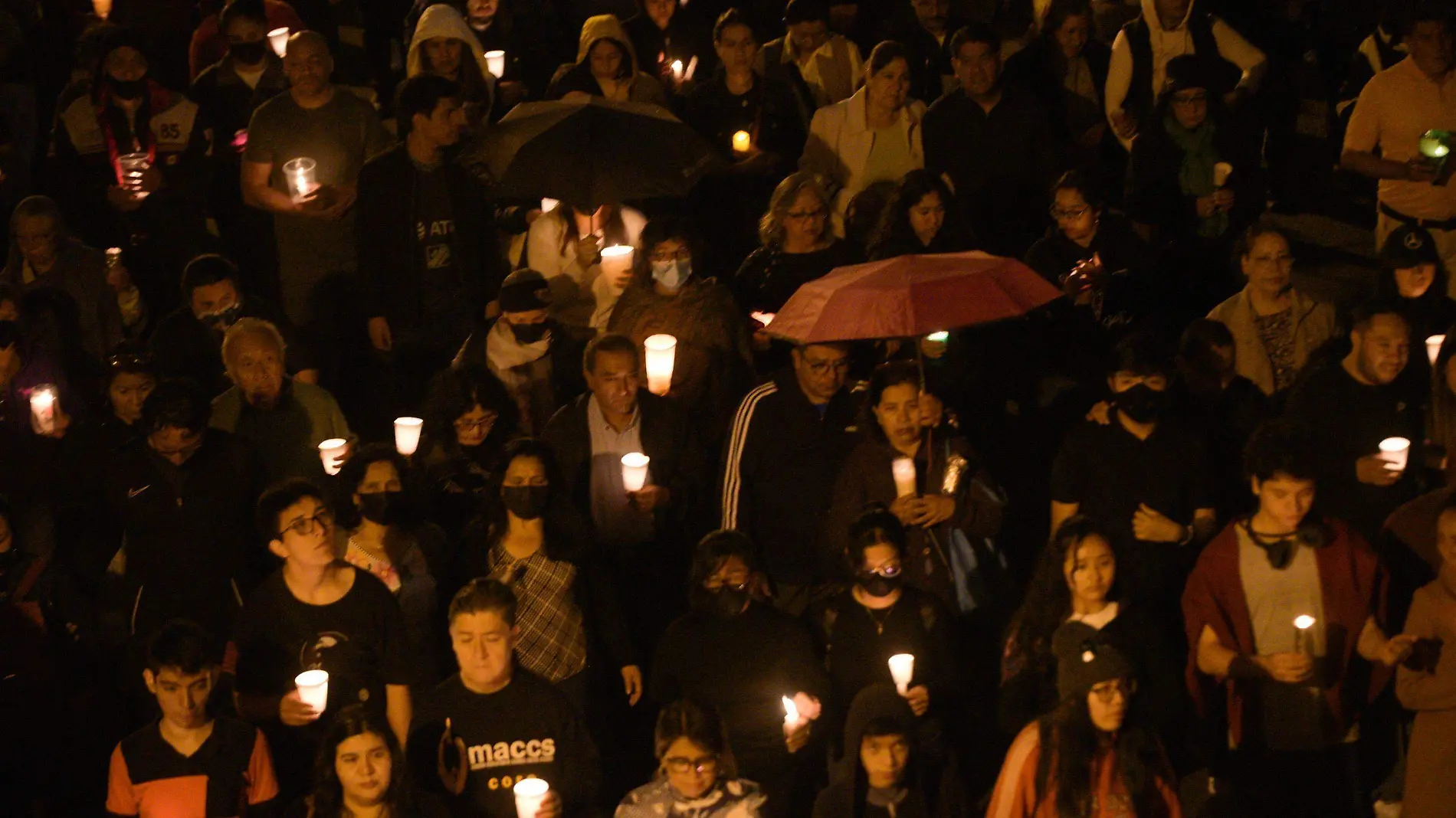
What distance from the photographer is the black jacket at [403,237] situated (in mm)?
10477

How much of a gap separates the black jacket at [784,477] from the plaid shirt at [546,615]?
3.15 ft

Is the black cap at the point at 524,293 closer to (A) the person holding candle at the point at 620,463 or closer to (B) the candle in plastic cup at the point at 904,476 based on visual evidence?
(A) the person holding candle at the point at 620,463

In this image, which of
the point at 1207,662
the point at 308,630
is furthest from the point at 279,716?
the point at 1207,662

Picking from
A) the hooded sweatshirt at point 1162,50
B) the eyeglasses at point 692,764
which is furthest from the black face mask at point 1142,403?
the hooded sweatshirt at point 1162,50

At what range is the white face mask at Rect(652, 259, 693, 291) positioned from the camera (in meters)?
9.58

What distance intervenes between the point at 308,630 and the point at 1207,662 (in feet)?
→ 10.8

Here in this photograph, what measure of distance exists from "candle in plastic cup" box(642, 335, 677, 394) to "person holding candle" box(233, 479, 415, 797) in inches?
76.7

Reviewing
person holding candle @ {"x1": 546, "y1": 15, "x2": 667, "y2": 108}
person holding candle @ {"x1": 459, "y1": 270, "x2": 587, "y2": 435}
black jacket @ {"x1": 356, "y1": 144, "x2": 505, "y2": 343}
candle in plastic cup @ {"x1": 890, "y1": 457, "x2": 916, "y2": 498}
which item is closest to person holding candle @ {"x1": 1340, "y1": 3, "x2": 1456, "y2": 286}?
candle in plastic cup @ {"x1": 890, "y1": 457, "x2": 916, "y2": 498}

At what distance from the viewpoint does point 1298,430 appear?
7.68m

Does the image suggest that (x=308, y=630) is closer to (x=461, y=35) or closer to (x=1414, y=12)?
(x=461, y=35)

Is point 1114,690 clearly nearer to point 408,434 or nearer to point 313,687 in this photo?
point 313,687

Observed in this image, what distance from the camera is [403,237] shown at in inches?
414

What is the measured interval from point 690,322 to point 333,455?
1.80 metres

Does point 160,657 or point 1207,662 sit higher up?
point 160,657
